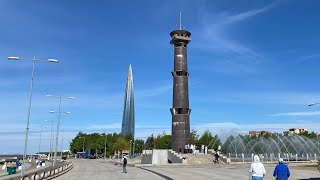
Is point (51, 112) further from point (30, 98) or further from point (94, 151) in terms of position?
point (94, 151)

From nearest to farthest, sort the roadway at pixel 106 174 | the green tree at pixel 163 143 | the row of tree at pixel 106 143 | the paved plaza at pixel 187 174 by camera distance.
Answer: the paved plaza at pixel 187 174 < the roadway at pixel 106 174 < the green tree at pixel 163 143 < the row of tree at pixel 106 143

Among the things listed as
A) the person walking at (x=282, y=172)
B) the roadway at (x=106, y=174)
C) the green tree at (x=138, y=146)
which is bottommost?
the roadway at (x=106, y=174)

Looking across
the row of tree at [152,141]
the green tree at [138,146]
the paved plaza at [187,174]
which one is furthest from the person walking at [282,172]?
the green tree at [138,146]

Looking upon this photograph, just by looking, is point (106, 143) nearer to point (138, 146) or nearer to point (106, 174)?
point (138, 146)

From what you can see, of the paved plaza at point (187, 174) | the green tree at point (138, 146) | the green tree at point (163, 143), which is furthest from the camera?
the green tree at point (138, 146)

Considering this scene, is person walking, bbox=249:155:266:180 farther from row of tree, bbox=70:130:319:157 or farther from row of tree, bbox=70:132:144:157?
row of tree, bbox=70:132:144:157

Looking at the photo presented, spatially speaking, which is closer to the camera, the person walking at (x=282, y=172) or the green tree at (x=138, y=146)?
the person walking at (x=282, y=172)

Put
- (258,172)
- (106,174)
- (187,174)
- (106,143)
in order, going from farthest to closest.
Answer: (106,143) → (106,174) → (187,174) → (258,172)

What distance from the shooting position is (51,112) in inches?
2328

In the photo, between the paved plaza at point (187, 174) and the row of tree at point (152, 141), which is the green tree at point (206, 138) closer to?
the row of tree at point (152, 141)

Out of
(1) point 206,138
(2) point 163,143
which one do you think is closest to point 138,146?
(2) point 163,143

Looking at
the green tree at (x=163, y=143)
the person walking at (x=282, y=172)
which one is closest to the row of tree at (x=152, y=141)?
the green tree at (x=163, y=143)

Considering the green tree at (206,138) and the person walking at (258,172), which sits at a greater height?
the green tree at (206,138)

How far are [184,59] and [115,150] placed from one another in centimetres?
7240
